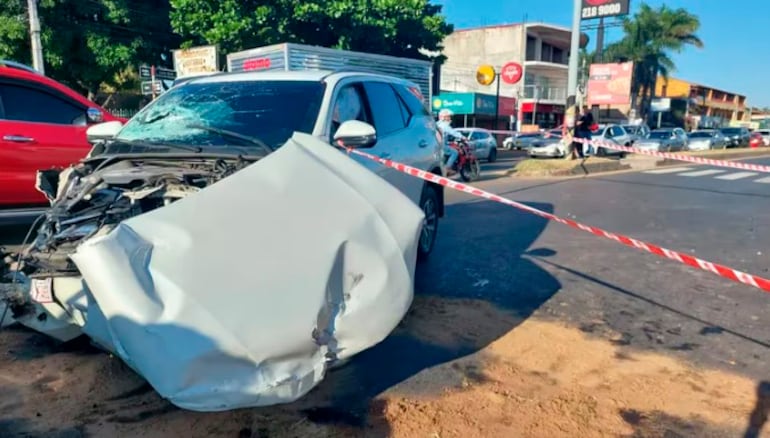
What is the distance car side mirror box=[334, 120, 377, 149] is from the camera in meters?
3.99

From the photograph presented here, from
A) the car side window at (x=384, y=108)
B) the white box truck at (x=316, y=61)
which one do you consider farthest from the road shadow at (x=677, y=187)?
the car side window at (x=384, y=108)

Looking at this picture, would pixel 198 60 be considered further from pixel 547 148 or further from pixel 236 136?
pixel 236 136

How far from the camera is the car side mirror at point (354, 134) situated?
3.99m

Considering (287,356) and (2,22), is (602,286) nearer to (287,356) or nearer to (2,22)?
(287,356)

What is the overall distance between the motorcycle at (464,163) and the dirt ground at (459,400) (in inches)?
412

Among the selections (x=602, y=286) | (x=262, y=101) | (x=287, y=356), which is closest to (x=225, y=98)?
(x=262, y=101)

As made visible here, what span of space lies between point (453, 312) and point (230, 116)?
2.25 meters

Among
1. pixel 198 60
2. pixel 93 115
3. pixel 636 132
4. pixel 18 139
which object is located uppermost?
pixel 198 60

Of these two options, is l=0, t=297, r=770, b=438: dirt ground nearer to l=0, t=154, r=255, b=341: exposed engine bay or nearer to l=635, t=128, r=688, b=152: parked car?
l=0, t=154, r=255, b=341: exposed engine bay

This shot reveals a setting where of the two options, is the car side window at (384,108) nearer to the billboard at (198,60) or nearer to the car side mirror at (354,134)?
the car side mirror at (354,134)

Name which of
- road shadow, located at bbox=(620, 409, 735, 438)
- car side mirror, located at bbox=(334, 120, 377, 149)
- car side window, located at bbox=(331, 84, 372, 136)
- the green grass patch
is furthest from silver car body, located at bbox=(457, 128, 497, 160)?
road shadow, located at bbox=(620, 409, 735, 438)

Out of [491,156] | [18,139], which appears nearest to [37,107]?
[18,139]

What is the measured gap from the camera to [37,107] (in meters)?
6.05

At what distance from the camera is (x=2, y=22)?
16.7 m
